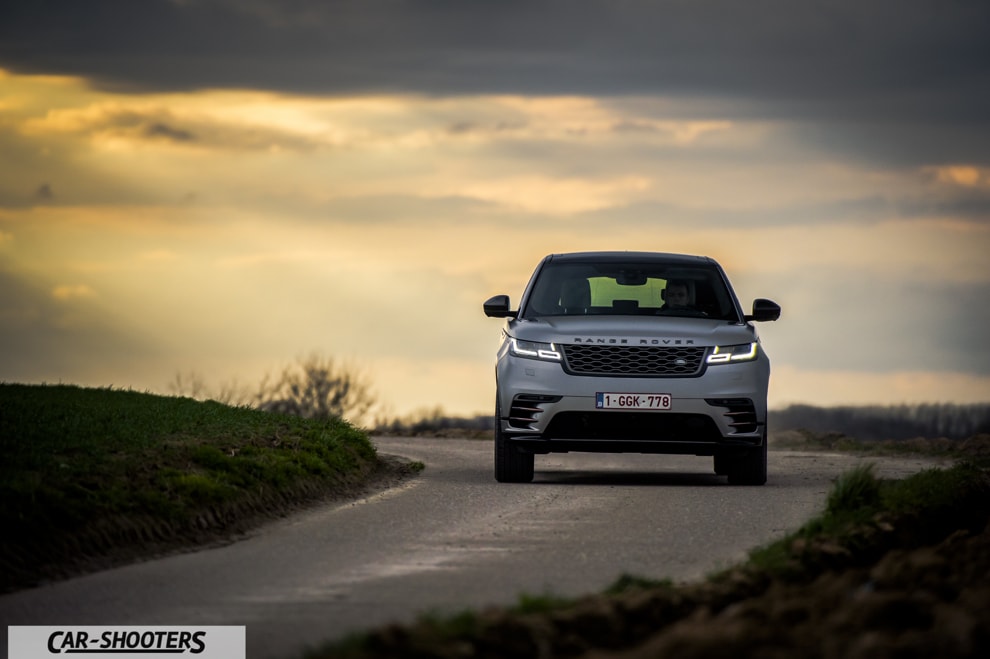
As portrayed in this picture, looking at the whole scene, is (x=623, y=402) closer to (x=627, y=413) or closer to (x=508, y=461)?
(x=627, y=413)

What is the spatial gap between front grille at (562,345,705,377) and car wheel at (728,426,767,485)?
1197 mm

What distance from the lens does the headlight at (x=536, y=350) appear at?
15664mm

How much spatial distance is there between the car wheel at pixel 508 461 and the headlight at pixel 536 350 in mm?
596

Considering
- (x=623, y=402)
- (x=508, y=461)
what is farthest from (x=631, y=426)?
(x=508, y=461)

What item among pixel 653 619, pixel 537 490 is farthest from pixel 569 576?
pixel 537 490

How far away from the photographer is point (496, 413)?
52.8 feet

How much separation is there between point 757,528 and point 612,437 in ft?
11.3

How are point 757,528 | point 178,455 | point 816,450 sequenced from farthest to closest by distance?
1. point 816,450
2. point 178,455
3. point 757,528

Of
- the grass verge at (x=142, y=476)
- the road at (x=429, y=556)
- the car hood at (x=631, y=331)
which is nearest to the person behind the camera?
the road at (x=429, y=556)

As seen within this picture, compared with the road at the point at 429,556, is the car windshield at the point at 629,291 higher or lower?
higher

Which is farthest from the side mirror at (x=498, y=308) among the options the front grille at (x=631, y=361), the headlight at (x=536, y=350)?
the front grille at (x=631, y=361)

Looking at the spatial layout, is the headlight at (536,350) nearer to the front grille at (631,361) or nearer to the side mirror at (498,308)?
the front grille at (631,361)

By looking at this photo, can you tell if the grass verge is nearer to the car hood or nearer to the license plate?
the car hood

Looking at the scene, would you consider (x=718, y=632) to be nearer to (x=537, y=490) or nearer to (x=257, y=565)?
(x=257, y=565)
